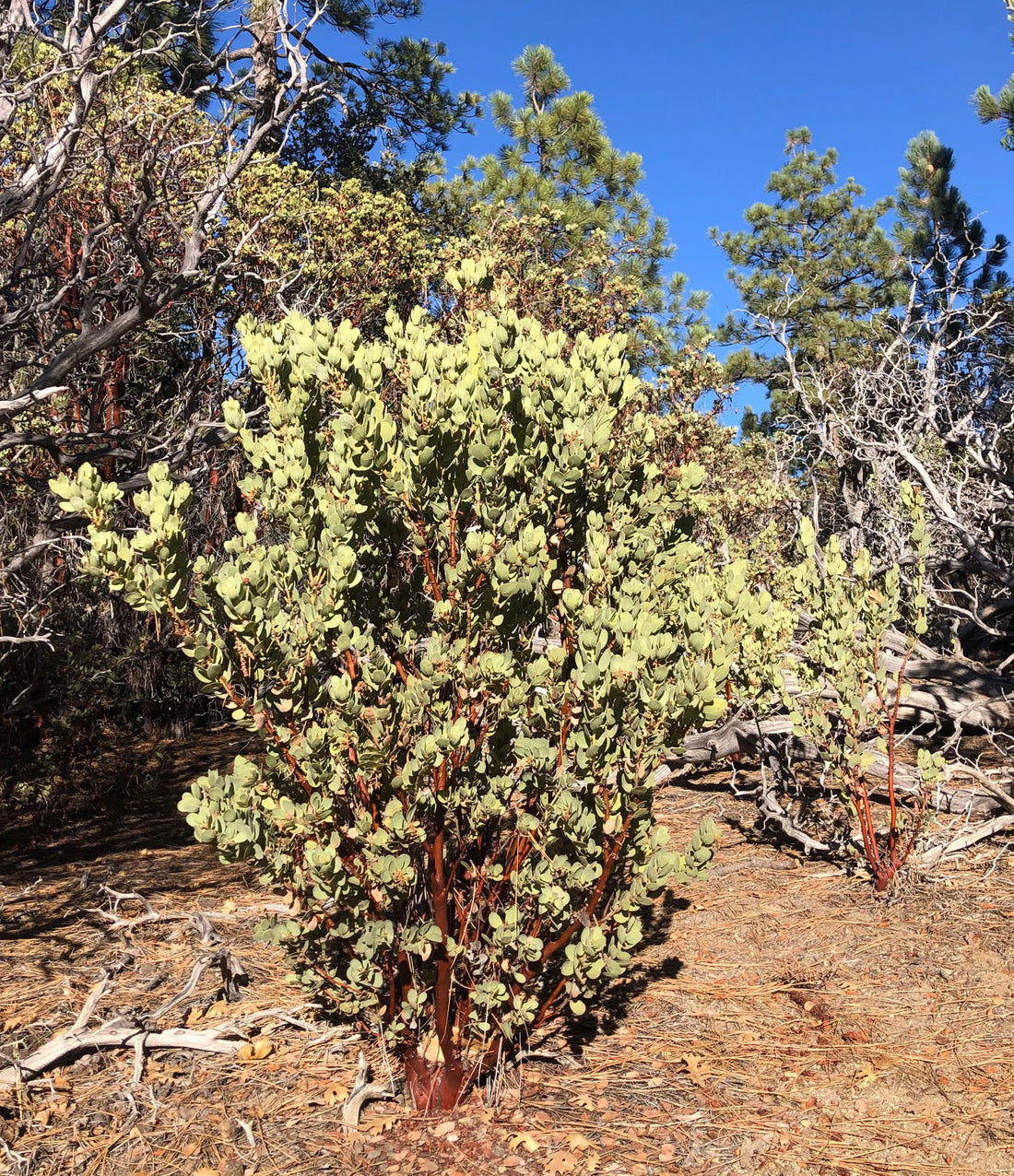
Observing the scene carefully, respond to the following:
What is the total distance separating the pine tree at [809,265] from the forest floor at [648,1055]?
48.2 feet

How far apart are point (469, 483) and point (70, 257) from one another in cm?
792

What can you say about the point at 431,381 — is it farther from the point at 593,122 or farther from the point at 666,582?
the point at 593,122

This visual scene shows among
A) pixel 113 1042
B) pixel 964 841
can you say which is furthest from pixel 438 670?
pixel 964 841

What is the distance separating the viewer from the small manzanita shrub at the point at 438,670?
2525mm

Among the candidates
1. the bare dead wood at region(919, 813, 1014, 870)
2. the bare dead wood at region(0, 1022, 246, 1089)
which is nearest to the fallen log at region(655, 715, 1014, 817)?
the bare dead wood at region(919, 813, 1014, 870)

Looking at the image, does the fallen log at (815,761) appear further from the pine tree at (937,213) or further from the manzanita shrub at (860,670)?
the pine tree at (937,213)

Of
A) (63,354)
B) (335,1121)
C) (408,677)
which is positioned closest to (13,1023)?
(335,1121)

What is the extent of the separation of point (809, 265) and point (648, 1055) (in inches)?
750

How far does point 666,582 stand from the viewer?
324 cm

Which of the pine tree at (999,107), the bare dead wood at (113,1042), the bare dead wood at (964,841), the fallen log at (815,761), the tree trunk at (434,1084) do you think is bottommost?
the bare dead wood at (113,1042)

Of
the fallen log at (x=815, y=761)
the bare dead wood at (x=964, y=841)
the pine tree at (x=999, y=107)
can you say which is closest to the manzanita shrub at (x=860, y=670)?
the bare dead wood at (x=964, y=841)

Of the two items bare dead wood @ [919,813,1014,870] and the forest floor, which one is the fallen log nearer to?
bare dead wood @ [919,813,1014,870]

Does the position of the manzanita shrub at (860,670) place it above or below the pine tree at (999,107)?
below

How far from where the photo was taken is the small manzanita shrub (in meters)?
2.53
